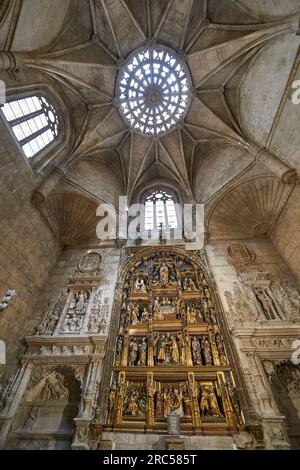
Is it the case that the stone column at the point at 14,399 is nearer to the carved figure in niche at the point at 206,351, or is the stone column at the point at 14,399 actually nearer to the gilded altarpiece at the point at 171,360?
the gilded altarpiece at the point at 171,360

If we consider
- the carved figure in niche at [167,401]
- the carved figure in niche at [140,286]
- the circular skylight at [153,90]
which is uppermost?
the circular skylight at [153,90]

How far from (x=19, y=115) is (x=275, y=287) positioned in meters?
12.4

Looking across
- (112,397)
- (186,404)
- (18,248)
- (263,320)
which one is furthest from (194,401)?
(18,248)

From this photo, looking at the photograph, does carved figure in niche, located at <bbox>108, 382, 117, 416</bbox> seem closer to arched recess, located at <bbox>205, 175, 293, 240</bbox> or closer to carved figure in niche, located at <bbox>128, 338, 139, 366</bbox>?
carved figure in niche, located at <bbox>128, 338, 139, 366</bbox>

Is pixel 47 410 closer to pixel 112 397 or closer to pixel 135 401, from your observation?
pixel 112 397

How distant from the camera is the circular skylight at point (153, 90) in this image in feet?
39.9

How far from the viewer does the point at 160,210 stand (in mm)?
13609

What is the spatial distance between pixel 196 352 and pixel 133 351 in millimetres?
2155

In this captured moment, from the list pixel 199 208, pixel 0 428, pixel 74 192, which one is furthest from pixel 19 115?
pixel 0 428

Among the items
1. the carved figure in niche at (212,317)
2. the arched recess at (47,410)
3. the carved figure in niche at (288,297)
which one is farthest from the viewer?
the carved figure in niche at (212,317)

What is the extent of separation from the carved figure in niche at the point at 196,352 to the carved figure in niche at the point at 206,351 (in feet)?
0.54

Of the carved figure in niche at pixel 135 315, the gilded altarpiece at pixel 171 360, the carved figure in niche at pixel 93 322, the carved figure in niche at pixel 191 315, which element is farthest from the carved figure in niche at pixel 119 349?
the carved figure in niche at pixel 191 315

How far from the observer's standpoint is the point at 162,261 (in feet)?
36.3

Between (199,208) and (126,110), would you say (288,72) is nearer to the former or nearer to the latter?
(199,208)
